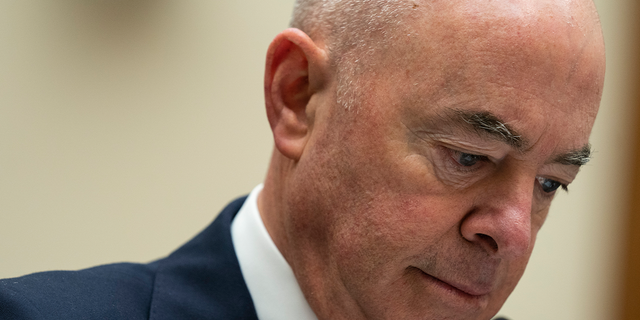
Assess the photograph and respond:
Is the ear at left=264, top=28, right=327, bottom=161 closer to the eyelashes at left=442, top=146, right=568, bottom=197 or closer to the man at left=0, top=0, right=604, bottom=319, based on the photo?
the man at left=0, top=0, right=604, bottom=319

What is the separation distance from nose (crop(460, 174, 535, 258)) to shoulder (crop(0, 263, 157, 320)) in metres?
0.73

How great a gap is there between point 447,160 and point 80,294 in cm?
A: 82

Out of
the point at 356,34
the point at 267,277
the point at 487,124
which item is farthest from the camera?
the point at 267,277

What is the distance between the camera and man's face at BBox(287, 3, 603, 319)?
3.40 ft

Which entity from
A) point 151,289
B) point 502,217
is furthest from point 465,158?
point 151,289

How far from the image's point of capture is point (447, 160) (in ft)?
3.53

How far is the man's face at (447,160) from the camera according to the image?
104 cm

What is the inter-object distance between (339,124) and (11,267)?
1.40 metres

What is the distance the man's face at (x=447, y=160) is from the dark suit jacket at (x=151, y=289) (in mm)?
296

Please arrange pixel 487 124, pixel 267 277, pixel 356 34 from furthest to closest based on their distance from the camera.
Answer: pixel 267 277
pixel 356 34
pixel 487 124

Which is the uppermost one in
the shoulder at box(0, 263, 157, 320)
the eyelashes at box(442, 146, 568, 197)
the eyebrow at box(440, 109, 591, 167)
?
the eyebrow at box(440, 109, 591, 167)

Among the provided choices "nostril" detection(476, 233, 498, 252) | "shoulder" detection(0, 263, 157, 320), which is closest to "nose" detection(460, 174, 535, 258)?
"nostril" detection(476, 233, 498, 252)

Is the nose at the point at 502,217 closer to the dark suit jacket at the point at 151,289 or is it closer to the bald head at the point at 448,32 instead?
the bald head at the point at 448,32

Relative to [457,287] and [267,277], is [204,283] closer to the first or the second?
[267,277]
